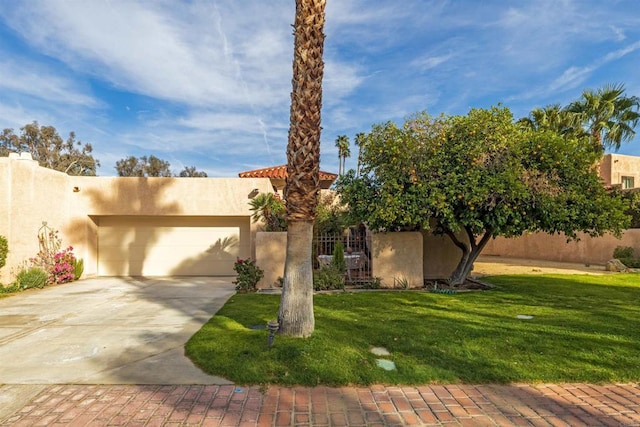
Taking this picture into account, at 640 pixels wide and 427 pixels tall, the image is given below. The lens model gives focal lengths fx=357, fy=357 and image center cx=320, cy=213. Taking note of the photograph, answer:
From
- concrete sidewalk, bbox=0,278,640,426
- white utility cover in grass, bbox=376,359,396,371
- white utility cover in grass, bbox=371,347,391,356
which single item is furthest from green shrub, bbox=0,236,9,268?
white utility cover in grass, bbox=376,359,396,371

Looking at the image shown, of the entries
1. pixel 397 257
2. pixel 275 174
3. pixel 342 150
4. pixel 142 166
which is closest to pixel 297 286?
pixel 397 257

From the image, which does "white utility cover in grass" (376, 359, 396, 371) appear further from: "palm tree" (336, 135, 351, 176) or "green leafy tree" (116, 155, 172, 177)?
"green leafy tree" (116, 155, 172, 177)

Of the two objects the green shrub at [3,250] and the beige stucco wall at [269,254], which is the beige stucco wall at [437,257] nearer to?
the beige stucco wall at [269,254]

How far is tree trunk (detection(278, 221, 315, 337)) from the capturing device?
548 centimetres

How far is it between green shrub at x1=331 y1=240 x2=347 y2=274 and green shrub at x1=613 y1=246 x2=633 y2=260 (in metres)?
14.7

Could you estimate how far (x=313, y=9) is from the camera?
5.42 meters

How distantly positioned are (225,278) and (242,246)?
151 cm

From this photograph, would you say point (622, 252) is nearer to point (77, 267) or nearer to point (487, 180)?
point (487, 180)

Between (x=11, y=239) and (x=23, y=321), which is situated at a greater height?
(x=11, y=239)

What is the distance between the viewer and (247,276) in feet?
34.8

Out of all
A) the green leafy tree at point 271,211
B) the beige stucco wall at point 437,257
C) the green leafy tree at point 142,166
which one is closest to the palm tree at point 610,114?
the beige stucco wall at point 437,257

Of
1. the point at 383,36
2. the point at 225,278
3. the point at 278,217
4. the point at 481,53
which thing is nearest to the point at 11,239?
the point at 225,278

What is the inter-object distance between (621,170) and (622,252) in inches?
573

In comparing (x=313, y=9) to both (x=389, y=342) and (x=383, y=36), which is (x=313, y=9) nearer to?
(x=389, y=342)
